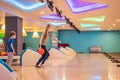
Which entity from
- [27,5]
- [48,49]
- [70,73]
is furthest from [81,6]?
[70,73]

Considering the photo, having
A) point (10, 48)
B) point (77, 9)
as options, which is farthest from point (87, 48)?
point (10, 48)

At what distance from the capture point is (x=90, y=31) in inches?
1254

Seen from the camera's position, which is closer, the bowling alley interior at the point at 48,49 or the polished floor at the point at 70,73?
the polished floor at the point at 70,73

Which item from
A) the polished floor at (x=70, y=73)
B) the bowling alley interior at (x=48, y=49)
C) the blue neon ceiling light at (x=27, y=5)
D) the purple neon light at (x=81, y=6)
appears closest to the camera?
the polished floor at (x=70, y=73)

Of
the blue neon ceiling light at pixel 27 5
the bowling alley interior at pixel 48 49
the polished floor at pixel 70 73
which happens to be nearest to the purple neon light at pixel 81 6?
the bowling alley interior at pixel 48 49

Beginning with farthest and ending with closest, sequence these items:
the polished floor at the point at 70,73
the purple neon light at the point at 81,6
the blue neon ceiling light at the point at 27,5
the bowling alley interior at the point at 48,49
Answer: the purple neon light at the point at 81,6, the blue neon ceiling light at the point at 27,5, the bowling alley interior at the point at 48,49, the polished floor at the point at 70,73

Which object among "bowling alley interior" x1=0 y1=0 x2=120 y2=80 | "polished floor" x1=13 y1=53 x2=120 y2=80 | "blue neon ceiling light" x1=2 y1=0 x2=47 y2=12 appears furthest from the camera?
"blue neon ceiling light" x1=2 y1=0 x2=47 y2=12

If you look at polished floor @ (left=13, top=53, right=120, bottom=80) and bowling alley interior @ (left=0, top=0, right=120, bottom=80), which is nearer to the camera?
polished floor @ (left=13, top=53, right=120, bottom=80)

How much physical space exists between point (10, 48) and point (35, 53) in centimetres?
Result: 292

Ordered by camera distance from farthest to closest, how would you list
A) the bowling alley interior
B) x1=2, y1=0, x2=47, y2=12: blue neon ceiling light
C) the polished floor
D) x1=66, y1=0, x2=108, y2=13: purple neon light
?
x1=66, y1=0, x2=108, y2=13: purple neon light
x1=2, y1=0, x2=47, y2=12: blue neon ceiling light
the bowling alley interior
the polished floor

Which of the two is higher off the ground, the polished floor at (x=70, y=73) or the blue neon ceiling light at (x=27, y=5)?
the blue neon ceiling light at (x=27, y=5)

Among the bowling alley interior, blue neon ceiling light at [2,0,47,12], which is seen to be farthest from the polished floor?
blue neon ceiling light at [2,0,47,12]

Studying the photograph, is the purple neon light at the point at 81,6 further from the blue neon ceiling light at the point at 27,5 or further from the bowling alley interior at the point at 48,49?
the blue neon ceiling light at the point at 27,5

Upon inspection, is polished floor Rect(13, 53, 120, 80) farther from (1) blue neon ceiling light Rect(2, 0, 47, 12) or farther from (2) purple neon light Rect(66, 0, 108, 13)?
(2) purple neon light Rect(66, 0, 108, 13)
